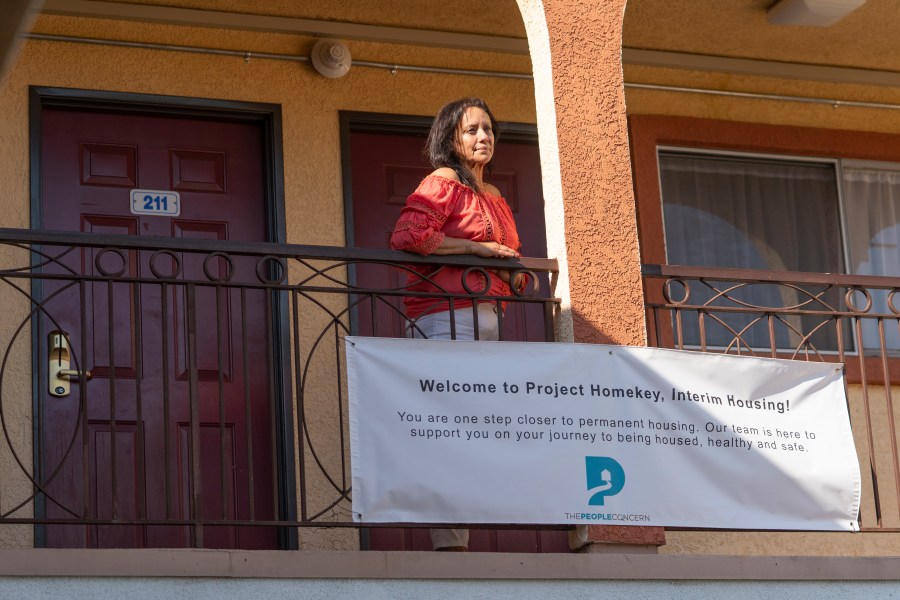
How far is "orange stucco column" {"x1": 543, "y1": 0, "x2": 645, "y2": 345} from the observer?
6133 millimetres

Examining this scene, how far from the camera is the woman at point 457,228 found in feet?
19.8

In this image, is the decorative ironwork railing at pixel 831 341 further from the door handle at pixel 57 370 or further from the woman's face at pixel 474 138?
the door handle at pixel 57 370

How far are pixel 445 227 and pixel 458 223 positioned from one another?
59mm

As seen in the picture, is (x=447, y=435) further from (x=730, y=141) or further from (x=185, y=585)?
(x=730, y=141)

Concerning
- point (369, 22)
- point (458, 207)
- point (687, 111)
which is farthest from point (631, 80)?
point (458, 207)

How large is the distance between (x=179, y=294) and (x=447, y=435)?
6.87ft

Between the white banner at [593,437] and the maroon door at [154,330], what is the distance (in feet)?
4.32

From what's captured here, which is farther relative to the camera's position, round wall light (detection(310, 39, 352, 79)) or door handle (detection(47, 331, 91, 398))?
round wall light (detection(310, 39, 352, 79))

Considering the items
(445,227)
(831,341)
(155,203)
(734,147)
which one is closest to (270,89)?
(155,203)

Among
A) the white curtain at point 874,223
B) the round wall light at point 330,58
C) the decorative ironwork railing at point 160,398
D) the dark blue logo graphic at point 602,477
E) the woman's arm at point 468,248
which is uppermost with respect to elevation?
the round wall light at point 330,58

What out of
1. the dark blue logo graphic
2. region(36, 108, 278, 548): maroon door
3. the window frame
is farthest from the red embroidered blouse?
the window frame

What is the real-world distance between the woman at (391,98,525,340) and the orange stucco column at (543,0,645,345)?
0.32 m

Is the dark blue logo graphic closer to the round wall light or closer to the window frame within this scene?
the window frame

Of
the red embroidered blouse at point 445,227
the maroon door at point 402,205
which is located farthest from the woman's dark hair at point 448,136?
the maroon door at point 402,205
